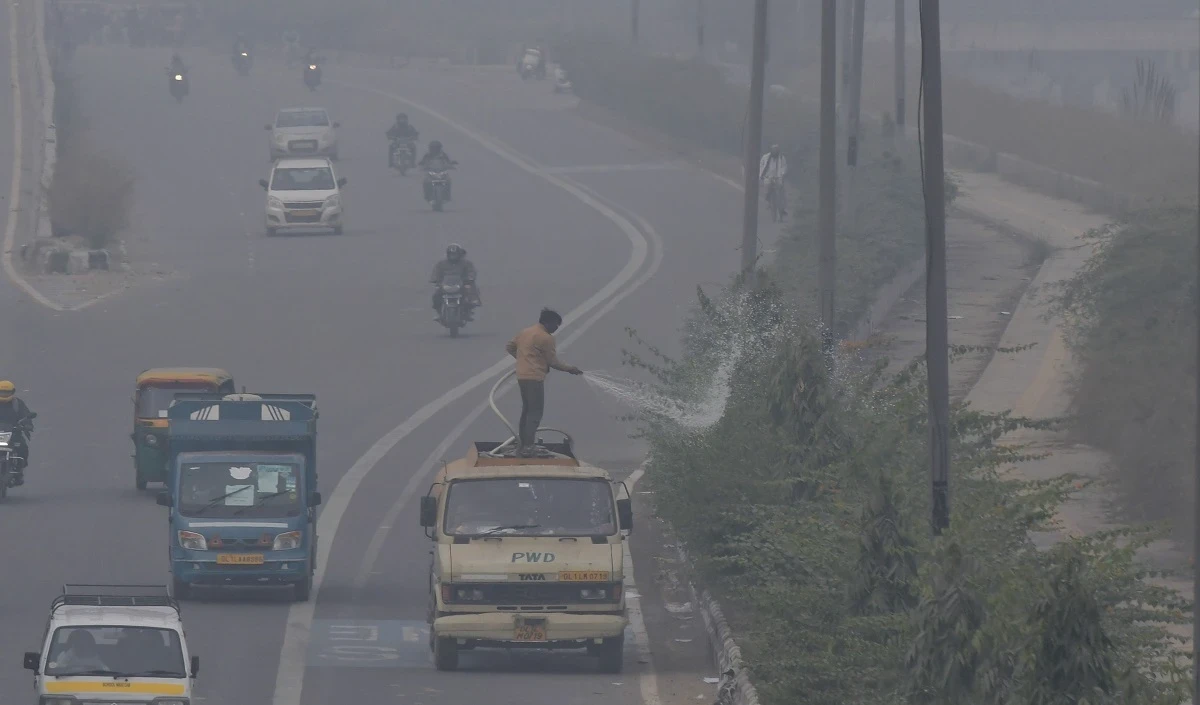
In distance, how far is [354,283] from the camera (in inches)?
1639

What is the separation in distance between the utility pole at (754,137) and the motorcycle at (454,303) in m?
6.32

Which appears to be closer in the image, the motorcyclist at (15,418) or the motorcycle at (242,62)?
the motorcyclist at (15,418)

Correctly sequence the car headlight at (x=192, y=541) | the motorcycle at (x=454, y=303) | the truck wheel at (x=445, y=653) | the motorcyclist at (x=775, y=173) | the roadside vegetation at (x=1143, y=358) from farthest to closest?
the motorcyclist at (x=775, y=173) < the motorcycle at (x=454, y=303) < the roadside vegetation at (x=1143, y=358) < the car headlight at (x=192, y=541) < the truck wheel at (x=445, y=653)

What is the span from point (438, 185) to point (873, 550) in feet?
134

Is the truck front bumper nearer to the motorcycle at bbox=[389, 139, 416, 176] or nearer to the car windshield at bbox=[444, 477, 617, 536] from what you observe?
the car windshield at bbox=[444, 477, 617, 536]

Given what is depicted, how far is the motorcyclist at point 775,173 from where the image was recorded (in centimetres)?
4731

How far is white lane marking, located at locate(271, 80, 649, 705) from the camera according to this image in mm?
16172

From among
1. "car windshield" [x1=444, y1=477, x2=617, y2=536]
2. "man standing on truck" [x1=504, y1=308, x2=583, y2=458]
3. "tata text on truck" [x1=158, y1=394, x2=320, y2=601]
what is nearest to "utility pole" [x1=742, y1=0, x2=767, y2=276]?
"tata text on truck" [x1=158, y1=394, x2=320, y2=601]

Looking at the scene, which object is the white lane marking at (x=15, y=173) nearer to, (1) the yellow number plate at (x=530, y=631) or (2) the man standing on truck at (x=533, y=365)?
(2) the man standing on truck at (x=533, y=365)

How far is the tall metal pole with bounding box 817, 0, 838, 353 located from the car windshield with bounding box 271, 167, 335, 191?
87.7ft

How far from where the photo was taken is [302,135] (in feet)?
198

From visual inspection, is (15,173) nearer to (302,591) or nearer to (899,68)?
(899,68)

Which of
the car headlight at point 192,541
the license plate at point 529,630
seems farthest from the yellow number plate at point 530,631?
the car headlight at point 192,541

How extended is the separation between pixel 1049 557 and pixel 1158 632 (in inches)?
37.3
